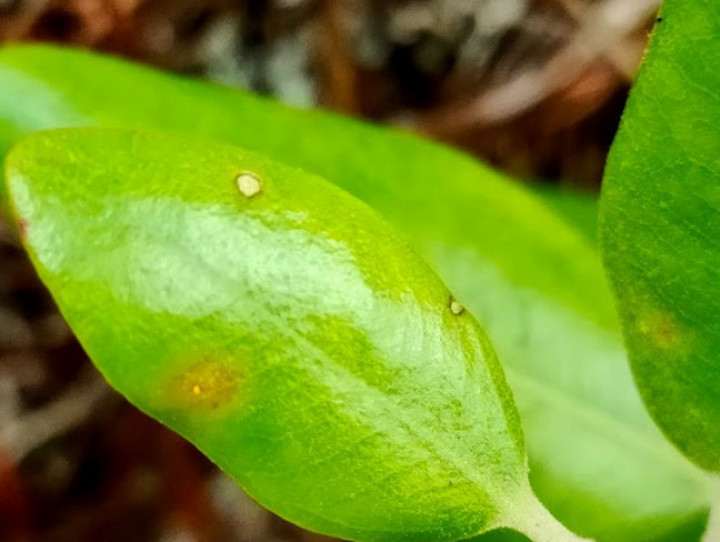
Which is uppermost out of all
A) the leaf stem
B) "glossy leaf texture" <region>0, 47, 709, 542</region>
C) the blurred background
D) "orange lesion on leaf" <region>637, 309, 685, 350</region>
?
"orange lesion on leaf" <region>637, 309, 685, 350</region>

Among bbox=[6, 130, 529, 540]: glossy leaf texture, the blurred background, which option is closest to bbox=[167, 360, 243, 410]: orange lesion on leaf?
bbox=[6, 130, 529, 540]: glossy leaf texture

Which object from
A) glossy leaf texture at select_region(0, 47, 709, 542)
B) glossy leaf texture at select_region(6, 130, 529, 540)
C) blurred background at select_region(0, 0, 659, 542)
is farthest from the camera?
blurred background at select_region(0, 0, 659, 542)

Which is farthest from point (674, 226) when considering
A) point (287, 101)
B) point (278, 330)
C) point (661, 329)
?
point (287, 101)

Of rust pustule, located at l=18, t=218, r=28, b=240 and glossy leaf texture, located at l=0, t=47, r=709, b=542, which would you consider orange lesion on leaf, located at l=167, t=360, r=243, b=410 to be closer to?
rust pustule, located at l=18, t=218, r=28, b=240

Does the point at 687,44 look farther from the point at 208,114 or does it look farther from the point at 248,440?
the point at 208,114

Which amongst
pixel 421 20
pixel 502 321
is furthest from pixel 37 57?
pixel 421 20

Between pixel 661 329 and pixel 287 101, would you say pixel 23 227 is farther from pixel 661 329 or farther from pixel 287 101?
pixel 287 101
